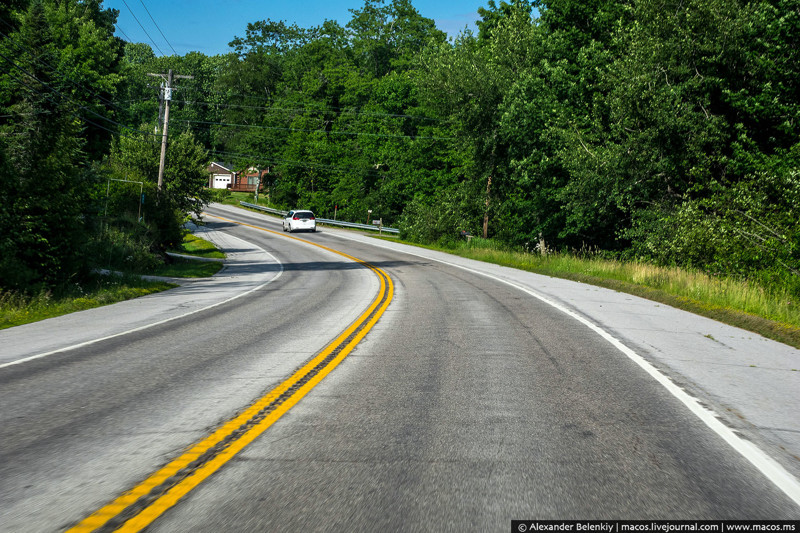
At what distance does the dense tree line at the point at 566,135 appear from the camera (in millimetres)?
19578

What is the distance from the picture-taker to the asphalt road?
11.8 ft

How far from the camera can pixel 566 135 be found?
92.0 ft

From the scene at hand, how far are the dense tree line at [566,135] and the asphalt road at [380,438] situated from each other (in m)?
→ 10.2

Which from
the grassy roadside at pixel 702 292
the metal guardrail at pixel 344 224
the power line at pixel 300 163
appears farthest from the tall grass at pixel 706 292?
the power line at pixel 300 163

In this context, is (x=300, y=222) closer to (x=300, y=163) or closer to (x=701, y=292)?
(x=300, y=163)

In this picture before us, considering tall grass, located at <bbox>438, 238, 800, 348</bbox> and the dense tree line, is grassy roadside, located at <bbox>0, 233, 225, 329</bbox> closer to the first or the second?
the dense tree line

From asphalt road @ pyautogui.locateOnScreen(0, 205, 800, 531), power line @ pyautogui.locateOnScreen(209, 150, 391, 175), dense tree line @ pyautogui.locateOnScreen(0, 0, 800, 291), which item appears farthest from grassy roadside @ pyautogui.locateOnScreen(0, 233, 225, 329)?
power line @ pyautogui.locateOnScreen(209, 150, 391, 175)

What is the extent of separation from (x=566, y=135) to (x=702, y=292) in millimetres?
14362

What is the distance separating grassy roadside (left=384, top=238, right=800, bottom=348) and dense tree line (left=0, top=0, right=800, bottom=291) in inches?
71.4

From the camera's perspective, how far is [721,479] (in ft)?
13.5

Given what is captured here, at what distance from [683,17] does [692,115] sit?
4.20 m

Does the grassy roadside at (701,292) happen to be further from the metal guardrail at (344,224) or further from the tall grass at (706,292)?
the metal guardrail at (344,224)

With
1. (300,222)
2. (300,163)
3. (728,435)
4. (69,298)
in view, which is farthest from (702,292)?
(300,163)

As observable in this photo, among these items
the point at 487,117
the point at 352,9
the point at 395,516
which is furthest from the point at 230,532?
the point at 352,9
